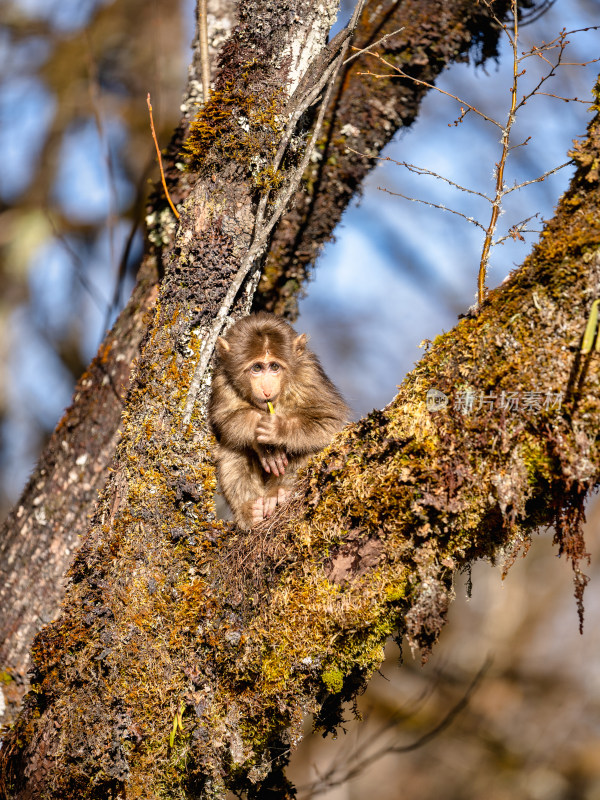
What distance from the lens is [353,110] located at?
200 inches

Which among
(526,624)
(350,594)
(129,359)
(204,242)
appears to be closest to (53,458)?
(129,359)

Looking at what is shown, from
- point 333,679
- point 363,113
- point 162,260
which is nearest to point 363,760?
point 333,679

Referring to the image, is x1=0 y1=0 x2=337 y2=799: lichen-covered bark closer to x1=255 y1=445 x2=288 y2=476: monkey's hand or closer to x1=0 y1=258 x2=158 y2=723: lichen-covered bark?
x1=255 y1=445 x2=288 y2=476: monkey's hand

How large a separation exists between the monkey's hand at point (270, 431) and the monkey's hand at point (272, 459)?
0.45 feet

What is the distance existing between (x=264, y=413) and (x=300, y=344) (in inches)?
23.6

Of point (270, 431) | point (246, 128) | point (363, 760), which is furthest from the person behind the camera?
point (363, 760)

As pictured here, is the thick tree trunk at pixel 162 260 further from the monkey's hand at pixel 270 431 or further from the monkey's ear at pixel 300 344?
the monkey's hand at pixel 270 431

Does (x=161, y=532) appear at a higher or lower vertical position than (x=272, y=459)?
lower

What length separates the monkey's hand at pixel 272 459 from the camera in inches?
175

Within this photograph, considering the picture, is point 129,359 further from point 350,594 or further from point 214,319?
point 350,594

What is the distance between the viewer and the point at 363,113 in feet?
16.7

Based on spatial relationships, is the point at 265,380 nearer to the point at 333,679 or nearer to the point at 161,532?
the point at 161,532

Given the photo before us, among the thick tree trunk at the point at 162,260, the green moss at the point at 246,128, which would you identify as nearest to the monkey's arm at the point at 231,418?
the thick tree trunk at the point at 162,260

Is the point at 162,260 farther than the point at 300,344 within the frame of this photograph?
No
